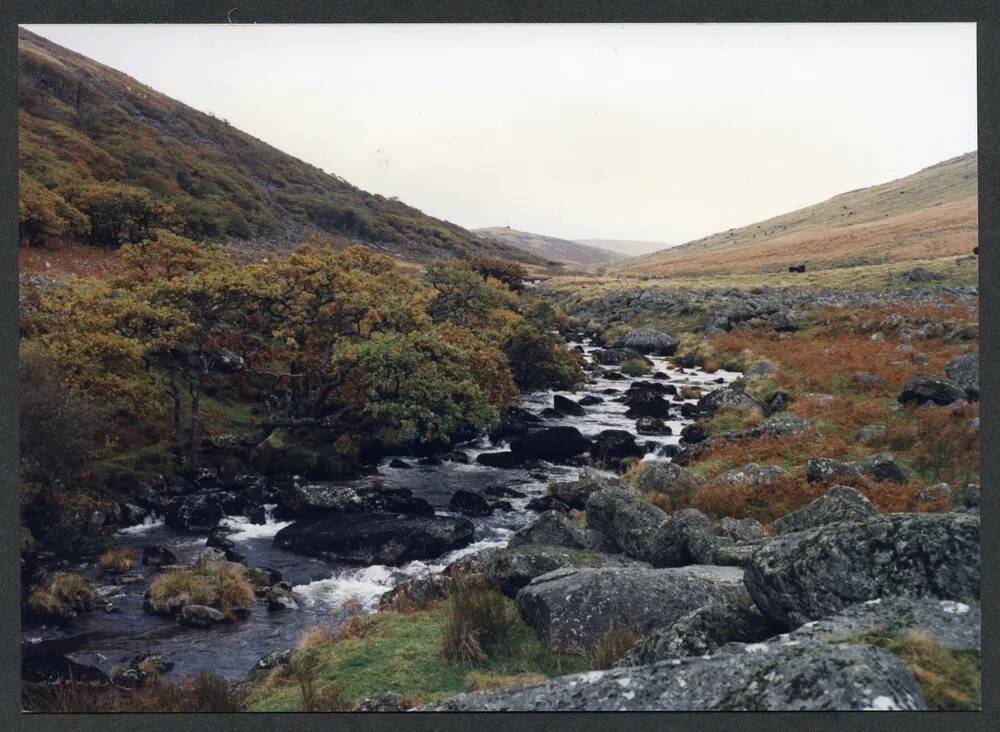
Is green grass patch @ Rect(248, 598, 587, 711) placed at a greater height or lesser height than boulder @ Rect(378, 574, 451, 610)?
lesser

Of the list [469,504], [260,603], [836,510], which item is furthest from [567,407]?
[260,603]

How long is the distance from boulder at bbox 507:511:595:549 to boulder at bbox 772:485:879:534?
106 inches

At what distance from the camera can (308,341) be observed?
558 inches

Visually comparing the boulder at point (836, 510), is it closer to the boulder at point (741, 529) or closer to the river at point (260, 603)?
the boulder at point (741, 529)

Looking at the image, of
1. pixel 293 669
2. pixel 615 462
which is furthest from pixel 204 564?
pixel 615 462

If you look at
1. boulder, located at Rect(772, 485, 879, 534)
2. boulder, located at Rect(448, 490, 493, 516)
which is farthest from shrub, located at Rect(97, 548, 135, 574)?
boulder, located at Rect(772, 485, 879, 534)

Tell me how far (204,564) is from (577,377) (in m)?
11.7

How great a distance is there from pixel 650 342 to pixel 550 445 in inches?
286

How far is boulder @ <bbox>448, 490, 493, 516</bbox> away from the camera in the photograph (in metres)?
11.4

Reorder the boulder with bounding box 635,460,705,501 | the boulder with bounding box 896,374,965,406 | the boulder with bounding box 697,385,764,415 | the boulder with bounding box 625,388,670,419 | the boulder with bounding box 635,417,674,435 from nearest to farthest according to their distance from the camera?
the boulder with bounding box 896,374,965,406, the boulder with bounding box 635,460,705,501, the boulder with bounding box 697,385,764,415, the boulder with bounding box 635,417,674,435, the boulder with bounding box 625,388,670,419

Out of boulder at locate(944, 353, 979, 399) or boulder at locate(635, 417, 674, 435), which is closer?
boulder at locate(944, 353, 979, 399)

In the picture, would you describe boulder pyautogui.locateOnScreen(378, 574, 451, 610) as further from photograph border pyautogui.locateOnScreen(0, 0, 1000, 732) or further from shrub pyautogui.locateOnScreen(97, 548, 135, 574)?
photograph border pyautogui.locateOnScreen(0, 0, 1000, 732)

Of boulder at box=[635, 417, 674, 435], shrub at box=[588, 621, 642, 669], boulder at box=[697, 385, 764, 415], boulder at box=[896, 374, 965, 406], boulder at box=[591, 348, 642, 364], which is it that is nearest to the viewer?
shrub at box=[588, 621, 642, 669]

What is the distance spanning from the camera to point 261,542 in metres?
10.2
